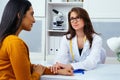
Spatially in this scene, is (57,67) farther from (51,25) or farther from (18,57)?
(51,25)

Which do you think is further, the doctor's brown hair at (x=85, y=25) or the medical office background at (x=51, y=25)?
the medical office background at (x=51, y=25)

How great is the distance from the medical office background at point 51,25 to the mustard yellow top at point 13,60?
7.45ft

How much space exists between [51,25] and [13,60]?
280cm

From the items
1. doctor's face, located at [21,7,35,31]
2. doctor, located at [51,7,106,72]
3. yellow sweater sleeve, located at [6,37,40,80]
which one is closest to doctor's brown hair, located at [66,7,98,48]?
doctor, located at [51,7,106,72]

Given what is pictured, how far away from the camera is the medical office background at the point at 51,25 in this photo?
375 centimetres

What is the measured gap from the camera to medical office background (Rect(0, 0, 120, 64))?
3754 mm

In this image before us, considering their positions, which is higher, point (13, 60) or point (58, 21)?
point (13, 60)

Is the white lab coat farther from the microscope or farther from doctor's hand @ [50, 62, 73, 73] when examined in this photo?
the microscope

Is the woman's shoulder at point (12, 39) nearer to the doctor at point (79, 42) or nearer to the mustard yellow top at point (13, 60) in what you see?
the mustard yellow top at point (13, 60)

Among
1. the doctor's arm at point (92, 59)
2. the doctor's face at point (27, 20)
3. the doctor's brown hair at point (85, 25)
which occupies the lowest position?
the doctor's arm at point (92, 59)

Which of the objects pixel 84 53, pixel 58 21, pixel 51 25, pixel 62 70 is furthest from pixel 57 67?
pixel 51 25

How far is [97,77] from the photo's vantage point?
5.41ft

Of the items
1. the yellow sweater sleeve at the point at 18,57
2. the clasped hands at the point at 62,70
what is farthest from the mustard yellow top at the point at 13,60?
the clasped hands at the point at 62,70

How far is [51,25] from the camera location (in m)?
4.15
